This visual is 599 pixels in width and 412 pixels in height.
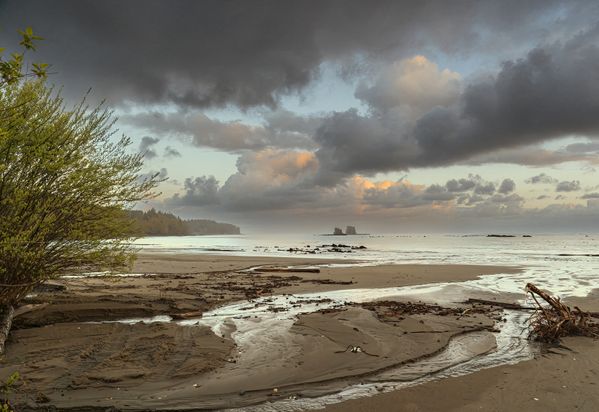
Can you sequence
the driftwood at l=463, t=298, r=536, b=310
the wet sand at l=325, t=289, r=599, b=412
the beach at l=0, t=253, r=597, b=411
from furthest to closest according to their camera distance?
the driftwood at l=463, t=298, r=536, b=310, the beach at l=0, t=253, r=597, b=411, the wet sand at l=325, t=289, r=599, b=412

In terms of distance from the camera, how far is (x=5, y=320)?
30.7ft

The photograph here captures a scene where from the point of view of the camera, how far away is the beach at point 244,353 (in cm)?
656

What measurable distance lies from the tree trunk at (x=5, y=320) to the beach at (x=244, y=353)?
0.25 metres

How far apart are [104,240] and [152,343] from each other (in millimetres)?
3566

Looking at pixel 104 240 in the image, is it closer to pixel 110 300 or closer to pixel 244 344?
pixel 110 300

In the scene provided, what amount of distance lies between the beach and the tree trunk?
0.83ft

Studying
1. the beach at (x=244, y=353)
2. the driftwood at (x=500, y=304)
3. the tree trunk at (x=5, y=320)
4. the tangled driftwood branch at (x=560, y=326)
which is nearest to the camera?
the beach at (x=244, y=353)

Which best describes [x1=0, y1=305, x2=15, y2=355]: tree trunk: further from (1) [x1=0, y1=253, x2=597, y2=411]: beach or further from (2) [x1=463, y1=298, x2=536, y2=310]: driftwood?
(2) [x1=463, y1=298, x2=536, y2=310]: driftwood

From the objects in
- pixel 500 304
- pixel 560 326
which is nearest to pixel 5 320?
pixel 560 326

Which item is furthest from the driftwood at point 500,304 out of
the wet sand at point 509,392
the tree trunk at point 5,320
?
the tree trunk at point 5,320

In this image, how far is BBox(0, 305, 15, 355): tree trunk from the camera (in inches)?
351

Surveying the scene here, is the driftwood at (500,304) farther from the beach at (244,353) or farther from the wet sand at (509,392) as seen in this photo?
the wet sand at (509,392)

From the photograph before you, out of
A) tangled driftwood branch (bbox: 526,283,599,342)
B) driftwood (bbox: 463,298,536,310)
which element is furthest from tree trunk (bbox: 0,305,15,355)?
driftwood (bbox: 463,298,536,310)

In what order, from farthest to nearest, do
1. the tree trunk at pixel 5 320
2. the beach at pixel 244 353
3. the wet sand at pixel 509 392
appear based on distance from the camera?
the tree trunk at pixel 5 320
the beach at pixel 244 353
the wet sand at pixel 509 392
